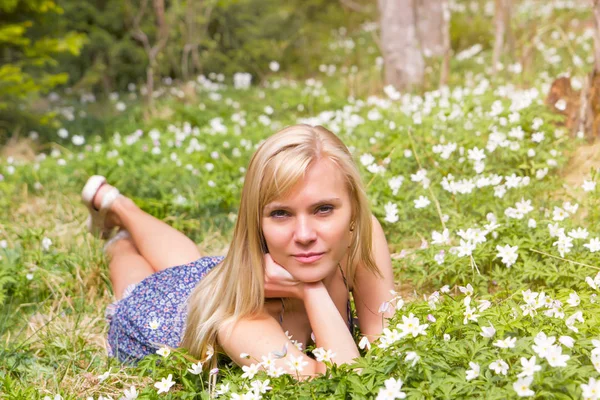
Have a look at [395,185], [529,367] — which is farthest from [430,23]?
[529,367]

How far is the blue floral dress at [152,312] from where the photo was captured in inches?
133

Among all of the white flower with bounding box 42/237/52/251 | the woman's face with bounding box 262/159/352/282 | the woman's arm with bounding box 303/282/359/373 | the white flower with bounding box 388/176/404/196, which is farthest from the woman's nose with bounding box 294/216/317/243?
the white flower with bounding box 42/237/52/251

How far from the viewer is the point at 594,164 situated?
4.42m

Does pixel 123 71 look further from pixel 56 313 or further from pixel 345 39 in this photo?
pixel 56 313

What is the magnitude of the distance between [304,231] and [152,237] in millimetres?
1968

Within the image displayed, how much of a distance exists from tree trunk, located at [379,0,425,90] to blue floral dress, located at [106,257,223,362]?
5.27m

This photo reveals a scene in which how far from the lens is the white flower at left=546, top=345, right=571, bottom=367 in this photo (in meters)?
1.84

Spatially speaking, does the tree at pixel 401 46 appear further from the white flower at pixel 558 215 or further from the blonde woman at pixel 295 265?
the blonde woman at pixel 295 265

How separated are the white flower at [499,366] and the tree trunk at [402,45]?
668cm

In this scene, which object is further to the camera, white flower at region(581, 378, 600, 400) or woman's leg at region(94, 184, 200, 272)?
woman's leg at region(94, 184, 200, 272)

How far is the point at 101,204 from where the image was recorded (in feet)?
14.5

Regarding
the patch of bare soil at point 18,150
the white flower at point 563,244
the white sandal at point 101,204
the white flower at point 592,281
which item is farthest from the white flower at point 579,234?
the patch of bare soil at point 18,150

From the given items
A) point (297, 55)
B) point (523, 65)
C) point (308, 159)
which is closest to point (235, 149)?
point (523, 65)

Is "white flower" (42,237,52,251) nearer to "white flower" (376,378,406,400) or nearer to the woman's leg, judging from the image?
the woman's leg
